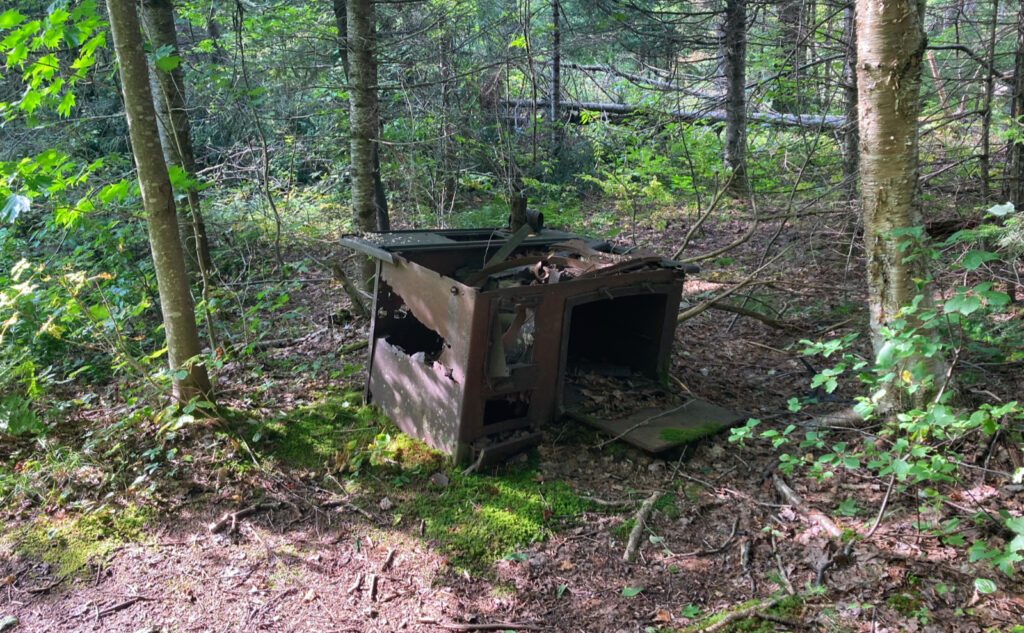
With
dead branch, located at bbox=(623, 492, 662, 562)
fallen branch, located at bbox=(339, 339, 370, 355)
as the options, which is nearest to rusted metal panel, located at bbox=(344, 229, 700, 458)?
dead branch, located at bbox=(623, 492, 662, 562)

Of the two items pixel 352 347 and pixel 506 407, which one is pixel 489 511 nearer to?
pixel 506 407

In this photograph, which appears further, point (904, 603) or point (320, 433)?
point (320, 433)

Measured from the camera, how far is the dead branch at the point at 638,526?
310 centimetres

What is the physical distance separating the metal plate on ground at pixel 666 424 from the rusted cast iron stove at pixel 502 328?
0.13ft

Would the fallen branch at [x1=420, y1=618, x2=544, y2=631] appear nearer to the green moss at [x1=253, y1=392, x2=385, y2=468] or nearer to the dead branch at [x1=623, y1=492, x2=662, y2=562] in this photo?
the dead branch at [x1=623, y1=492, x2=662, y2=562]

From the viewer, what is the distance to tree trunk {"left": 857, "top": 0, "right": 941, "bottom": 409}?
122 inches

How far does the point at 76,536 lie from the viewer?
10.8 feet

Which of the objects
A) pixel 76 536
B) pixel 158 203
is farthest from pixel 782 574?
pixel 158 203

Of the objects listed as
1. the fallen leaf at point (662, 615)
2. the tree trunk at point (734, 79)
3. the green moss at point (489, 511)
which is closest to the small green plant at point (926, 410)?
the fallen leaf at point (662, 615)

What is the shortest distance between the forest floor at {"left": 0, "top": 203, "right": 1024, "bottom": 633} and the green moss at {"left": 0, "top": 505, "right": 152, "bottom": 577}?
11 mm

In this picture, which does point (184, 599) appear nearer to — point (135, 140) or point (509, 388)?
point (509, 388)

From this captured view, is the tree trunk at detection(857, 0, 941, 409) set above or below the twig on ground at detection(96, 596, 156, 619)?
above

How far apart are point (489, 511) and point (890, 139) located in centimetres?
289

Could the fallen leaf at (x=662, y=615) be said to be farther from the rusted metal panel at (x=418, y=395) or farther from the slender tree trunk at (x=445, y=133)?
the slender tree trunk at (x=445, y=133)
